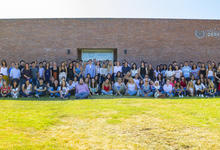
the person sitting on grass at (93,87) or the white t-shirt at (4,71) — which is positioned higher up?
the white t-shirt at (4,71)

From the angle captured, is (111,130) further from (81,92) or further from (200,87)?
(200,87)

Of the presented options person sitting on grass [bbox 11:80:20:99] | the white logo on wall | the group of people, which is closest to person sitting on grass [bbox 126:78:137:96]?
the group of people

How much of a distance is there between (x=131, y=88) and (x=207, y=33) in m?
7.90

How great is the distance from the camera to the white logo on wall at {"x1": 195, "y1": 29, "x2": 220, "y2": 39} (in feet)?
48.5

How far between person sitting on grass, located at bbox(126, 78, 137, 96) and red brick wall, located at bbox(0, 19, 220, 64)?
11.8ft

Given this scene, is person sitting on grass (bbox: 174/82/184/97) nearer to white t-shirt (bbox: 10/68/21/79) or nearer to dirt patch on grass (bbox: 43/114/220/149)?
dirt patch on grass (bbox: 43/114/220/149)

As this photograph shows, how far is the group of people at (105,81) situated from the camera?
33.7 feet

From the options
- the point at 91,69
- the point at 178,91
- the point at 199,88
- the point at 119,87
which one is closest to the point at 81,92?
the point at 119,87

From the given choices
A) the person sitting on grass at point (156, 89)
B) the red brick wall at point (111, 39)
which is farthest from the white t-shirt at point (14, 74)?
the person sitting on grass at point (156, 89)

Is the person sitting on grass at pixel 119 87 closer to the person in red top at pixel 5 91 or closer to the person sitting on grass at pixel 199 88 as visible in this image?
the person sitting on grass at pixel 199 88

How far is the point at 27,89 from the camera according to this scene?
10273 mm

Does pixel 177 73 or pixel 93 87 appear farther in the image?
pixel 177 73

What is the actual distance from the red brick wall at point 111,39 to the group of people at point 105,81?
105 inches

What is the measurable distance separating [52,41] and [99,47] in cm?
317
